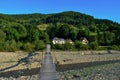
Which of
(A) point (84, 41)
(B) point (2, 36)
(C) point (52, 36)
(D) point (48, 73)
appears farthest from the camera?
(C) point (52, 36)

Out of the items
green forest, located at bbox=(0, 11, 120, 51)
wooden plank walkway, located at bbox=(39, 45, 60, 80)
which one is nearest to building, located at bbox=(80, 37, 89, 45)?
green forest, located at bbox=(0, 11, 120, 51)

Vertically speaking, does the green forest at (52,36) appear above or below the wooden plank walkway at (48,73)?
above

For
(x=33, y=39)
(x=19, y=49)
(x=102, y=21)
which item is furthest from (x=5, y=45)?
(x=102, y=21)

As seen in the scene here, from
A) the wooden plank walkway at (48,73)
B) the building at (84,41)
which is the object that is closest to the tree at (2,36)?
the building at (84,41)

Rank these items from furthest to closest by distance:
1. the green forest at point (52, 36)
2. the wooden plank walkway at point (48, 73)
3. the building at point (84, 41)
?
the building at point (84, 41)
the green forest at point (52, 36)
the wooden plank walkway at point (48, 73)

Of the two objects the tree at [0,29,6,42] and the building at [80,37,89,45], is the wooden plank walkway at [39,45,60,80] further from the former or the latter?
the building at [80,37,89,45]

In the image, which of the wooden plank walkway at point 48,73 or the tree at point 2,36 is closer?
the wooden plank walkway at point 48,73

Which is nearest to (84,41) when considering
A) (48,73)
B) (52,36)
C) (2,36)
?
(52,36)

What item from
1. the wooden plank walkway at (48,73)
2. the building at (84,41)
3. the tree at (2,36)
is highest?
the tree at (2,36)

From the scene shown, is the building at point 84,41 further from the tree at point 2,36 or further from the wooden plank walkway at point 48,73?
the wooden plank walkway at point 48,73

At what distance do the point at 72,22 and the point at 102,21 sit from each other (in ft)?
39.8

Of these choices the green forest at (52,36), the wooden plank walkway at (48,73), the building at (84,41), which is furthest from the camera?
the building at (84,41)

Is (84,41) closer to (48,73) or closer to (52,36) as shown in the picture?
(52,36)

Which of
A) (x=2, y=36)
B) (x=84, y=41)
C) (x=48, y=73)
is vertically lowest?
(x=48, y=73)
